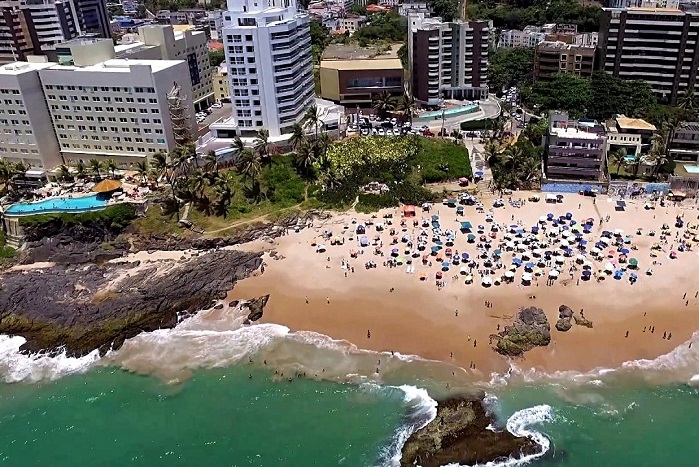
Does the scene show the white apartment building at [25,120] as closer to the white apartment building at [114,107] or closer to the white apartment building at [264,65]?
the white apartment building at [114,107]

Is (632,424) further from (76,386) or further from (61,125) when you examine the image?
(61,125)

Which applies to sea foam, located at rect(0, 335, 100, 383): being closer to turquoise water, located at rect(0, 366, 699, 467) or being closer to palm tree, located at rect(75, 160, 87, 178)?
turquoise water, located at rect(0, 366, 699, 467)

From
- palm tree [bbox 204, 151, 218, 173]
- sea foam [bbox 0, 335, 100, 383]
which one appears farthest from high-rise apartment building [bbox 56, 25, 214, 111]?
sea foam [bbox 0, 335, 100, 383]

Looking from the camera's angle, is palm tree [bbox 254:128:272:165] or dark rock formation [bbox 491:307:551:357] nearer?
dark rock formation [bbox 491:307:551:357]

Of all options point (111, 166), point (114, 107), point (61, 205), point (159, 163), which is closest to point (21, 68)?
point (114, 107)

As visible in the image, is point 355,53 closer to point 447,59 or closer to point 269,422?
point 447,59

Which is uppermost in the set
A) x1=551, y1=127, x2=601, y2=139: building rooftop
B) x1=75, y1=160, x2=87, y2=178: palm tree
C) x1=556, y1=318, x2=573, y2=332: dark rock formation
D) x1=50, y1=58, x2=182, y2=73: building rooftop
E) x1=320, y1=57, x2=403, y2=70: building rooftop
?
x1=50, y1=58, x2=182, y2=73: building rooftop
